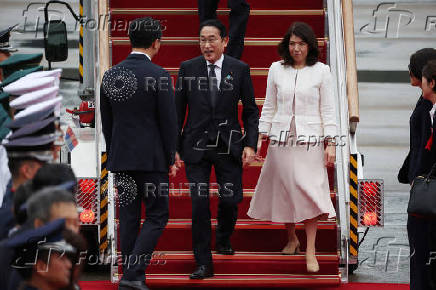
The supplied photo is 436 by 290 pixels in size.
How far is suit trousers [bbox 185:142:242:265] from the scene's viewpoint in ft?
25.8

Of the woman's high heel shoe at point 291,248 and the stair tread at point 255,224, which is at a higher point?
the stair tread at point 255,224

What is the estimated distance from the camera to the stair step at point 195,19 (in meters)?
10.0

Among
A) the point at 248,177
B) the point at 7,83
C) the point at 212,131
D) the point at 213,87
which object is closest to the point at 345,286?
the point at 248,177

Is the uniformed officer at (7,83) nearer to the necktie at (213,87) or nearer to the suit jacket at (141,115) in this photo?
the suit jacket at (141,115)

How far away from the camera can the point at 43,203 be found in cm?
405

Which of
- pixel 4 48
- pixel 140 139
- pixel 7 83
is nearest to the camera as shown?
pixel 7 83

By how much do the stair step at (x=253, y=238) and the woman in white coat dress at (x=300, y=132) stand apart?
1.29ft

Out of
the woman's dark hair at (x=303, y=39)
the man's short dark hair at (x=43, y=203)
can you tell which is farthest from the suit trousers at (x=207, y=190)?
the man's short dark hair at (x=43, y=203)

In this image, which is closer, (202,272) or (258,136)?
(202,272)

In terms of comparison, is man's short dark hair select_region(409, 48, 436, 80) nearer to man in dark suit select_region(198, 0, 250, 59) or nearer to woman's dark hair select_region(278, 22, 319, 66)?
woman's dark hair select_region(278, 22, 319, 66)

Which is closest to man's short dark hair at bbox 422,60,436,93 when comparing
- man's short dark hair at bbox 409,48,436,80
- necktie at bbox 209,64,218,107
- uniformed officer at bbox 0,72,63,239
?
man's short dark hair at bbox 409,48,436,80

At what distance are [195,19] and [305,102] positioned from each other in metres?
2.61

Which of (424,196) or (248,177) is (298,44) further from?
(424,196)

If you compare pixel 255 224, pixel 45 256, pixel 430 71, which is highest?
pixel 430 71
